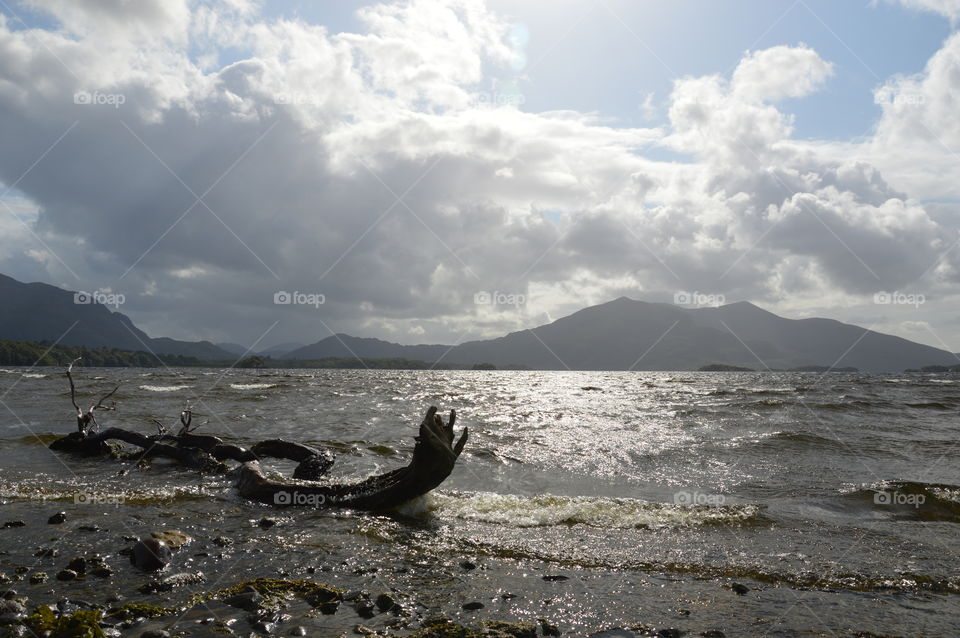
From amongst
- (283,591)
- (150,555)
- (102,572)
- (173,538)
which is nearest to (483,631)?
(283,591)

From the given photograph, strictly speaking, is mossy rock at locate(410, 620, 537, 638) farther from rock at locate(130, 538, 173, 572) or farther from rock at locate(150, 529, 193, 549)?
rock at locate(150, 529, 193, 549)

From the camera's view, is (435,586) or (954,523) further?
Answer: (954,523)

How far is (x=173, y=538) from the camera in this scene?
852 cm

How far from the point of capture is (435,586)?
7.11 m

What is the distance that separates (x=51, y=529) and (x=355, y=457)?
31.0 ft

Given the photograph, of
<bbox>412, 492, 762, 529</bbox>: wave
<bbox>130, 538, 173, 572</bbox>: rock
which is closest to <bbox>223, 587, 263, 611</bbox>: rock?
<bbox>130, 538, 173, 572</bbox>: rock

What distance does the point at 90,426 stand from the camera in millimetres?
17844

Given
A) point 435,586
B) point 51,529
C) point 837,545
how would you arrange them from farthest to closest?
1. point 837,545
2. point 51,529
3. point 435,586

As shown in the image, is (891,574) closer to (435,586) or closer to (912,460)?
(435,586)

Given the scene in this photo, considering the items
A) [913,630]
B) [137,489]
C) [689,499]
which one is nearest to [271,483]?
[137,489]

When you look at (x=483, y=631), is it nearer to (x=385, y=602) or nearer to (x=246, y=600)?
(x=385, y=602)

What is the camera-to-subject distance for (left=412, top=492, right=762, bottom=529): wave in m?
10.7

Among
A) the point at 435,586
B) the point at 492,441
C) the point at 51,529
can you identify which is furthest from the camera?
the point at 492,441

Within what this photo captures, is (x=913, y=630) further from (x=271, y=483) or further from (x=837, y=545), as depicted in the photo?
(x=271, y=483)
